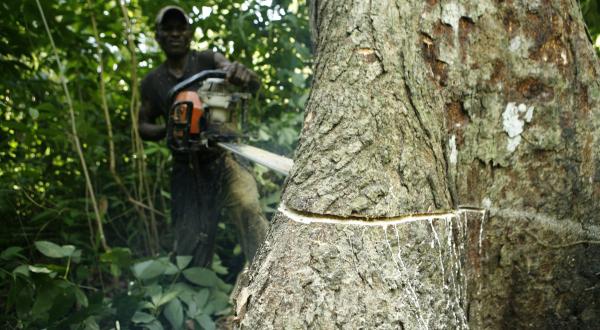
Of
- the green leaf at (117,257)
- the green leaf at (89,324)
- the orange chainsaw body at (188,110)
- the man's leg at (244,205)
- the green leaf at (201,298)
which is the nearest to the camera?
the green leaf at (89,324)

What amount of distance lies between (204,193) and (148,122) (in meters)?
0.66

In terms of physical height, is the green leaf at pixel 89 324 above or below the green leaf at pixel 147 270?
below

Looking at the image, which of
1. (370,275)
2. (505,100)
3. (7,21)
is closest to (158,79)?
(7,21)

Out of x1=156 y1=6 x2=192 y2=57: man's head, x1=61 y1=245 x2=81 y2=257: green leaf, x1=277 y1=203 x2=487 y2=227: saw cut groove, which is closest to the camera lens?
x1=277 y1=203 x2=487 y2=227: saw cut groove

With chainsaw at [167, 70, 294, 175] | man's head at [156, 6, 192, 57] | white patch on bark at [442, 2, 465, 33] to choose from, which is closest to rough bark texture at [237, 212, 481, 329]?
white patch on bark at [442, 2, 465, 33]

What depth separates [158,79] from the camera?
4055mm

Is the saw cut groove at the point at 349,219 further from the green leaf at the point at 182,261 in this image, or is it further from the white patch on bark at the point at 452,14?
the green leaf at the point at 182,261

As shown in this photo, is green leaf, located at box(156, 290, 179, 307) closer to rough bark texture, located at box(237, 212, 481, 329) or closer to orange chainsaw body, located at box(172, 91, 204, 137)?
orange chainsaw body, located at box(172, 91, 204, 137)

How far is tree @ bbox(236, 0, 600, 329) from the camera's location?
1.48 m

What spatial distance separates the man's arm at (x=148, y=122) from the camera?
3994 mm

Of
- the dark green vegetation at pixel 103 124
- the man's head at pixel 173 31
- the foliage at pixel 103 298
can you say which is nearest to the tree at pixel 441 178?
the foliage at pixel 103 298

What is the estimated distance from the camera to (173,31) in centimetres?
393

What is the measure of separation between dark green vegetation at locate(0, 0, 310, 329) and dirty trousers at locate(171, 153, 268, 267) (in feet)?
0.73

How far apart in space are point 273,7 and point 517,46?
2.80 m
